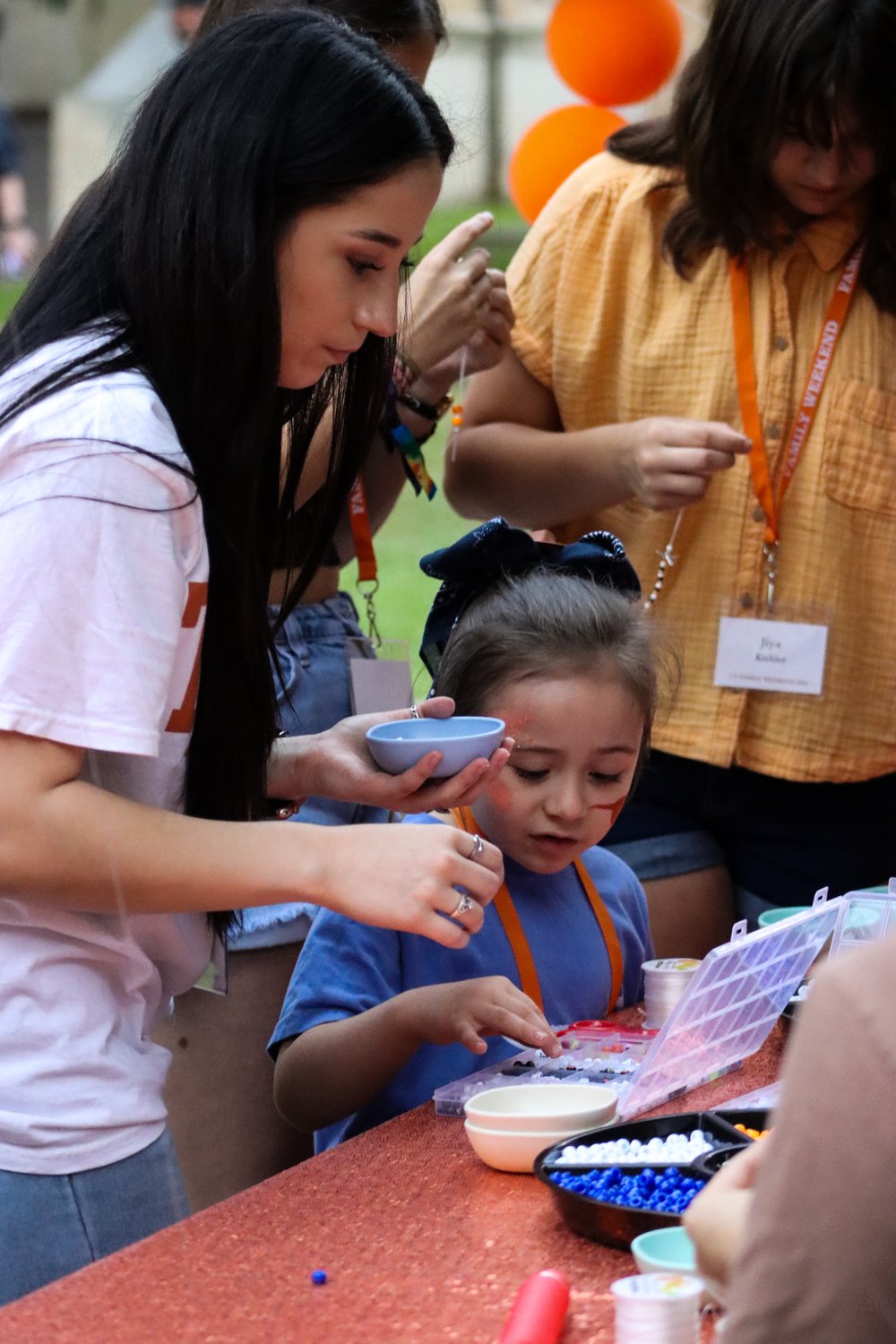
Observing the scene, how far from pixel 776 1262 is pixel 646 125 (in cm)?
178

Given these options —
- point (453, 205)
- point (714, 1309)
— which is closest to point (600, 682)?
point (714, 1309)

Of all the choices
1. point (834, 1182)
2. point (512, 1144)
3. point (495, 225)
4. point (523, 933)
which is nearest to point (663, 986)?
point (523, 933)

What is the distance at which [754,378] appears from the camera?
6.55 feet

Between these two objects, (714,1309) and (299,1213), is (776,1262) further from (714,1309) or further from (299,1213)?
(299,1213)

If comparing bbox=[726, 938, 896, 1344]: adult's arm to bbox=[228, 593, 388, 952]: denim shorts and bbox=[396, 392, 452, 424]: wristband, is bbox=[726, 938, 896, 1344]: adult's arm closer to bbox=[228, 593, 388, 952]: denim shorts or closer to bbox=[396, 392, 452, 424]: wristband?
bbox=[228, 593, 388, 952]: denim shorts

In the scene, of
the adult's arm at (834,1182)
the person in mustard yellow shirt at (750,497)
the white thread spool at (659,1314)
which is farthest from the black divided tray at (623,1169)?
the person in mustard yellow shirt at (750,497)

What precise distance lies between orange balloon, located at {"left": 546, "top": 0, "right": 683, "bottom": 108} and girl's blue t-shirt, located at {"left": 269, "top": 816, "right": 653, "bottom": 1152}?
133cm

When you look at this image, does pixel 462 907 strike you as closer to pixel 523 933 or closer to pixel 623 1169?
pixel 623 1169

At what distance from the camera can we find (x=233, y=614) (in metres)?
1.20

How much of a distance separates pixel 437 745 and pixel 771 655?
0.78 m

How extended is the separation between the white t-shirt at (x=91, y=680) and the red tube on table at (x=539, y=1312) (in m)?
0.36

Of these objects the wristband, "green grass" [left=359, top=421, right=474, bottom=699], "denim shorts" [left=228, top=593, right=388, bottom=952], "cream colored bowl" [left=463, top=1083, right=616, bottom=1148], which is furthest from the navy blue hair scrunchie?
"green grass" [left=359, top=421, right=474, bottom=699]

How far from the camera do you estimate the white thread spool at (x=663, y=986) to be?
150 cm

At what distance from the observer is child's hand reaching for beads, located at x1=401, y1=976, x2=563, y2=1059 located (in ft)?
4.37
